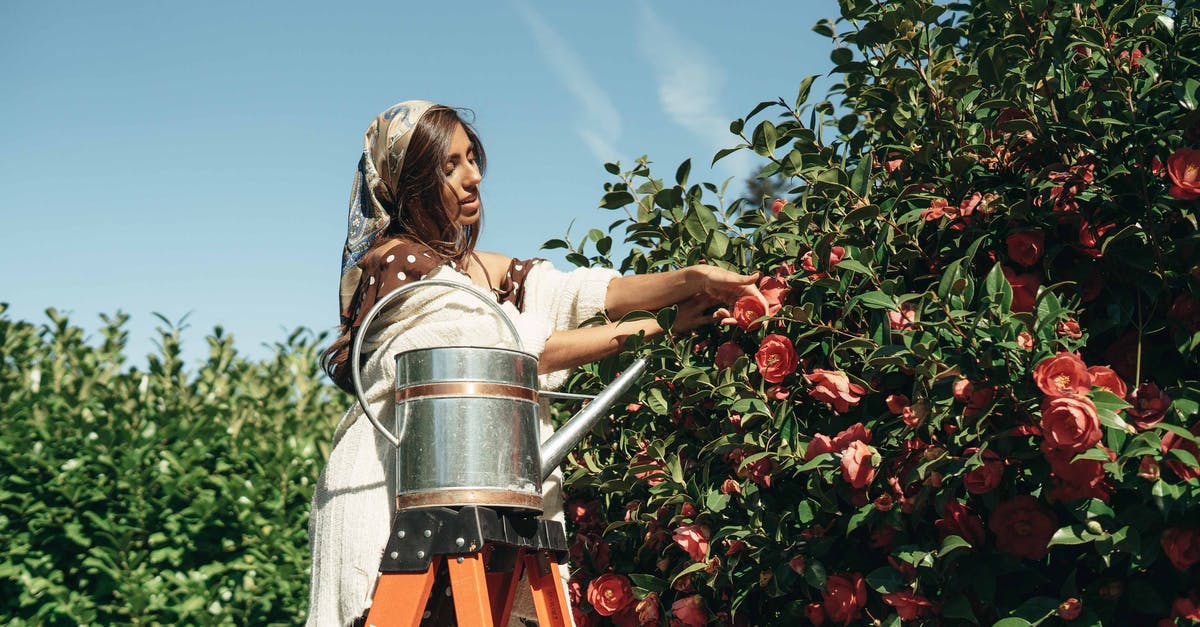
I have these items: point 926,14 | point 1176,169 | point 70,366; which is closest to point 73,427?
point 70,366

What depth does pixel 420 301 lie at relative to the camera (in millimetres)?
2141

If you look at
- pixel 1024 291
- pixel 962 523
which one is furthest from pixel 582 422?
pixel 1024 291

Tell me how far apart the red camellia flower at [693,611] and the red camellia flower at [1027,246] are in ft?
2.93

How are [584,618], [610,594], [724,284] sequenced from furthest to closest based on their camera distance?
[584,618], [610,594], [724,284]

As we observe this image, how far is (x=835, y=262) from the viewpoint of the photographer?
1.86 m

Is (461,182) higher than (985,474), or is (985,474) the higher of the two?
(461,182)

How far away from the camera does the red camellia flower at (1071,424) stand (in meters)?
1.34

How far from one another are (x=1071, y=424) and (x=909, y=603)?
1.39 feet

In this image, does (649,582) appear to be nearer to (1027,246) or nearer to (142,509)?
(1027,246)

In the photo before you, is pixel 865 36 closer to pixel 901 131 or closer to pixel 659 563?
pixel 901 131

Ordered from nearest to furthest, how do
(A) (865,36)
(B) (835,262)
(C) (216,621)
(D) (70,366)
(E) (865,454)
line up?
→ 1. (E) (865,454)
2. (B) (835,262)
3. (A) (865,36)
4. (C) (216,621)
5. (D) (70,366)

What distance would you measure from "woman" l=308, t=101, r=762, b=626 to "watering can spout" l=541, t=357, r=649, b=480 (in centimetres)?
14

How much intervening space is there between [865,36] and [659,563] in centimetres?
117

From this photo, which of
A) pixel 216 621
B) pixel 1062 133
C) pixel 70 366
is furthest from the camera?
pixel 70 366
